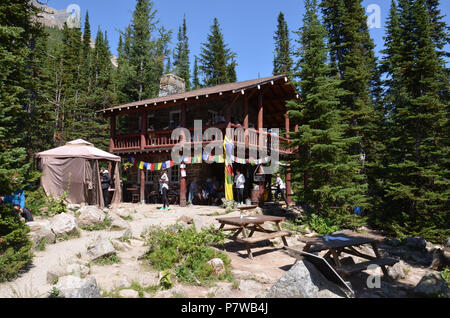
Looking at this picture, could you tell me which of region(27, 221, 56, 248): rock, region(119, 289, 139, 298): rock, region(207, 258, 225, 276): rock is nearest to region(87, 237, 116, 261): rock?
region(27, 221, 56, 248): rock

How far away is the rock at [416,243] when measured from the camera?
35.2ft

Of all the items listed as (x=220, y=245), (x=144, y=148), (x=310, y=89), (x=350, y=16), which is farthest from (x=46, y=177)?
(x=350, y=16)

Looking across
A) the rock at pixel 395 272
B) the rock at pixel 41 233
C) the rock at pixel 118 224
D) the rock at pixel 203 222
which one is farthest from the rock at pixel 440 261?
the rock at pixel 41 233

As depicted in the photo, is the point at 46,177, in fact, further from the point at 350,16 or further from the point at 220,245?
the point at 350,16

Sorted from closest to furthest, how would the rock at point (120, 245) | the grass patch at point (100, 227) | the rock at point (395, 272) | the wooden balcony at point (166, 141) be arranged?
the rock at point (395, 272) < the rock at point (120, 245) < the grass patch at point (100, 227) < the wooden balcony at point (166, 141)

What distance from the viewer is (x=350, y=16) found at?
706 inches

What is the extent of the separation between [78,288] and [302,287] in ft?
11.2

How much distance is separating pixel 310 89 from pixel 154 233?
9429 mm

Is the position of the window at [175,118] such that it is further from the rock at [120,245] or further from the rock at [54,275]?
the rock at [54,275]

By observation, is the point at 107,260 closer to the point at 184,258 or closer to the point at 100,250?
the point at 100,250

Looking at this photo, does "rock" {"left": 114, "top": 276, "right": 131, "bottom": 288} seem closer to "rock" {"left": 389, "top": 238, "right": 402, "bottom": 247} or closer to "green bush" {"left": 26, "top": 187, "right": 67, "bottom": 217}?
"green bush" {"left": 26, "top": 187, "right": 67, "bottom": 217}

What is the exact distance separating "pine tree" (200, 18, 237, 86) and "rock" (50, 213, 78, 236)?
30889 mm

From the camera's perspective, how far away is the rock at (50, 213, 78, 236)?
7786 millimetres

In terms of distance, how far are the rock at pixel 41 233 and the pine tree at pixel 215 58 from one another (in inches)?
1254
